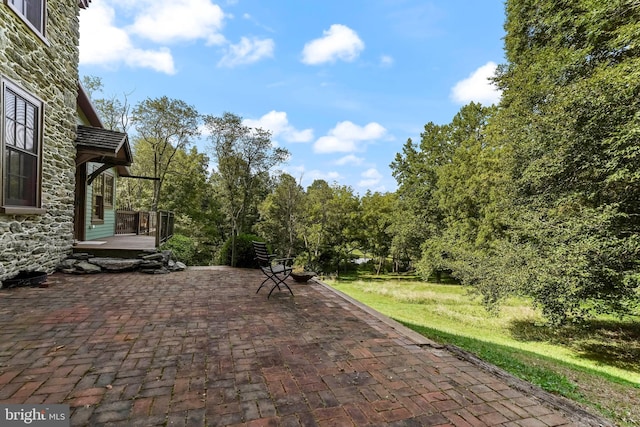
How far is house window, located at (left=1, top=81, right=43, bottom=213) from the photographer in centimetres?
487

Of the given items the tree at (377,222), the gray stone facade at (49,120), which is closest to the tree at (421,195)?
the tree at (377,222)

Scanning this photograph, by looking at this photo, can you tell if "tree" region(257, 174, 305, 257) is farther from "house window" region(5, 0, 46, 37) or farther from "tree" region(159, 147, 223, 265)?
"house window" region(5, 0, 46, 37)

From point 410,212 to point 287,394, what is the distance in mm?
23133

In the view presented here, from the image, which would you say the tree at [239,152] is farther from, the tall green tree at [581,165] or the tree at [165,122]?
the tall green tree at [581,165]

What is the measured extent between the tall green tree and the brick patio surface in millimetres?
6179

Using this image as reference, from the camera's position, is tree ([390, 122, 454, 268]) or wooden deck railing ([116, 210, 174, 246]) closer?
wooden deck railing ([116, 210, 174, 246])

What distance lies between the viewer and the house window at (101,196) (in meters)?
9.38

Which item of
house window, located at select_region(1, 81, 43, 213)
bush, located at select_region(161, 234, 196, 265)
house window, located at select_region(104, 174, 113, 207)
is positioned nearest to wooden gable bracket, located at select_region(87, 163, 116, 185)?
house window, located at select_region(104, 174, 113, 207)

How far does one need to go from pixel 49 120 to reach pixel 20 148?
1168 millimetres

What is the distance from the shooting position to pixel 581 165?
770 centimetres

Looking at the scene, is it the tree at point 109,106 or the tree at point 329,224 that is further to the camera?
the tree at point 329,224

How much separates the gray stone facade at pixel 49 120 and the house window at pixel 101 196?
8.07 ft

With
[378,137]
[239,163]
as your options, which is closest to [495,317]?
[239,163]

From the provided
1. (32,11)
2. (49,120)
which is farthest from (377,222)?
(32,11)
